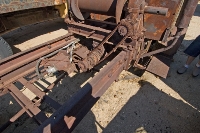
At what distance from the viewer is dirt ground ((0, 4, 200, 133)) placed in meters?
2.71

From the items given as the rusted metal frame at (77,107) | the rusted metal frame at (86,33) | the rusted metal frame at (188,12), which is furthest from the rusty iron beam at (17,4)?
the rusted metal frame at (188,12)

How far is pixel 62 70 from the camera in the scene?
2.59 meters

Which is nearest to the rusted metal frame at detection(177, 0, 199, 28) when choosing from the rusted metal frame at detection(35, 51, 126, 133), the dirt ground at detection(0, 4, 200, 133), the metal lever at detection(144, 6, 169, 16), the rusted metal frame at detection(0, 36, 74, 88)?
the metal lever at detection(144, 6, 169, 16)

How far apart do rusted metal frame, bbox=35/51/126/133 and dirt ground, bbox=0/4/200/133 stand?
119 centimetres

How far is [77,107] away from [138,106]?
196 cm

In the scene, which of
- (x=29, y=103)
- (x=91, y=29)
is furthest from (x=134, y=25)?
(x=29, y=103)

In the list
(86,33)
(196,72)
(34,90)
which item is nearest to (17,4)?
(86,33)

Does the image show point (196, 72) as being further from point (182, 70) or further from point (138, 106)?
point (138, 106)

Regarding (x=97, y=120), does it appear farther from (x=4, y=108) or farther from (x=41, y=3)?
(x=41, y=3)

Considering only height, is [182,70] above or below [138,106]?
above

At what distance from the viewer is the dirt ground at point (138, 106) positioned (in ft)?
8.90

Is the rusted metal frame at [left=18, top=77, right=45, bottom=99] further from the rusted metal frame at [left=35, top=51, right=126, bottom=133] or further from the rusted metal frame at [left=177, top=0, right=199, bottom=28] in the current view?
the rusted metal frame at [left=177, top=0, right=199, bottom=28]

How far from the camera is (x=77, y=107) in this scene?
1.52m

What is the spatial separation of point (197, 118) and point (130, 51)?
1986mm
